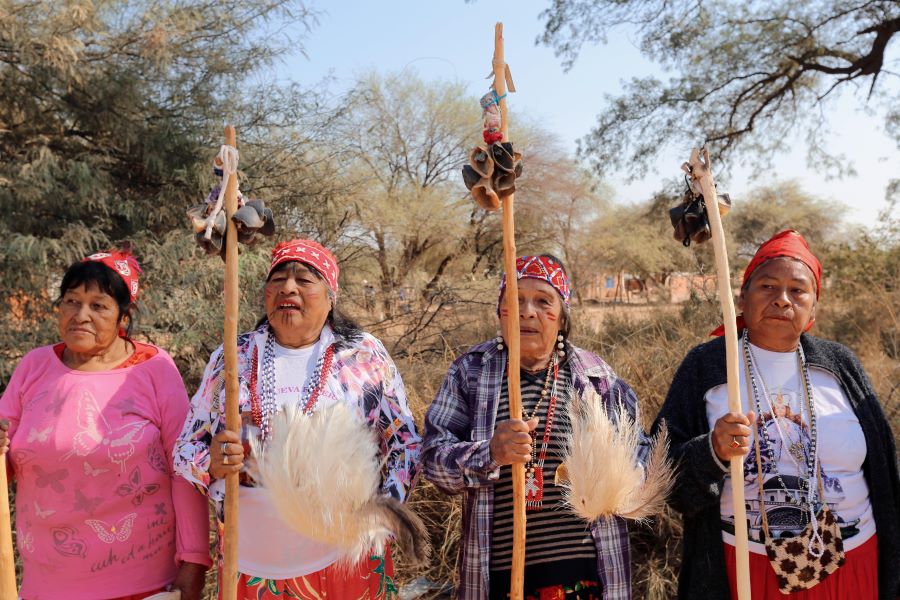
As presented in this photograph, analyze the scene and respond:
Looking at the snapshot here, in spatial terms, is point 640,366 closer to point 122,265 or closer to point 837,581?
point 837,581

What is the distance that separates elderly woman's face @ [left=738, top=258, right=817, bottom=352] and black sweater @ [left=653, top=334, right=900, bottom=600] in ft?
0.42

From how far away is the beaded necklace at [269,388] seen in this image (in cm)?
224

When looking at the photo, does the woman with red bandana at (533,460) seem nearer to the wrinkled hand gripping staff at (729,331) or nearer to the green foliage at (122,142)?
the wrinkled hand gripping staff at (729,331)

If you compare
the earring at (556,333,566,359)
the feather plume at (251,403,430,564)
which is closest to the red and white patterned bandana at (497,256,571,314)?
the earring at (556,333,566,359)

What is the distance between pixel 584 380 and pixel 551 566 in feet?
2.13

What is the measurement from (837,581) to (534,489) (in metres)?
1.00

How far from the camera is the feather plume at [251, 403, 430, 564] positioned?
1959mm

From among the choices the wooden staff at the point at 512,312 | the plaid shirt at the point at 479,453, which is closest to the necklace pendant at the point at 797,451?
the plaid shirt at the point at 479,453

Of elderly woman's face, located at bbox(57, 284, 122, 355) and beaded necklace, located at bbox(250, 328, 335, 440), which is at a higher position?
elderly woman's face, located at bbox(57, 284, 122, 355)

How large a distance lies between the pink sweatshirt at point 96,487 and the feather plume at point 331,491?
552 mm

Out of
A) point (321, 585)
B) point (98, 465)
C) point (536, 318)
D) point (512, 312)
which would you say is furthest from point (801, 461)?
point (98, 465)

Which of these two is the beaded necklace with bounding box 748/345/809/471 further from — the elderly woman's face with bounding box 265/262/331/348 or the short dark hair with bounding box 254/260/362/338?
the elderly woman's face with bounding box 265/262/331/348

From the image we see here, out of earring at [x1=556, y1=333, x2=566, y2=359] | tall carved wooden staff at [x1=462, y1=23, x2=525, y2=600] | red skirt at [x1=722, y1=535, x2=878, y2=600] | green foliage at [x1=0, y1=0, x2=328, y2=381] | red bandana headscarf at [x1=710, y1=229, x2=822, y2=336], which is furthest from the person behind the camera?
green foliage at [x1=0, y1=0, x2=328, y2=381]

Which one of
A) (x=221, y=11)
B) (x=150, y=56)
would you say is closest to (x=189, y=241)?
(x=150, y=56)
